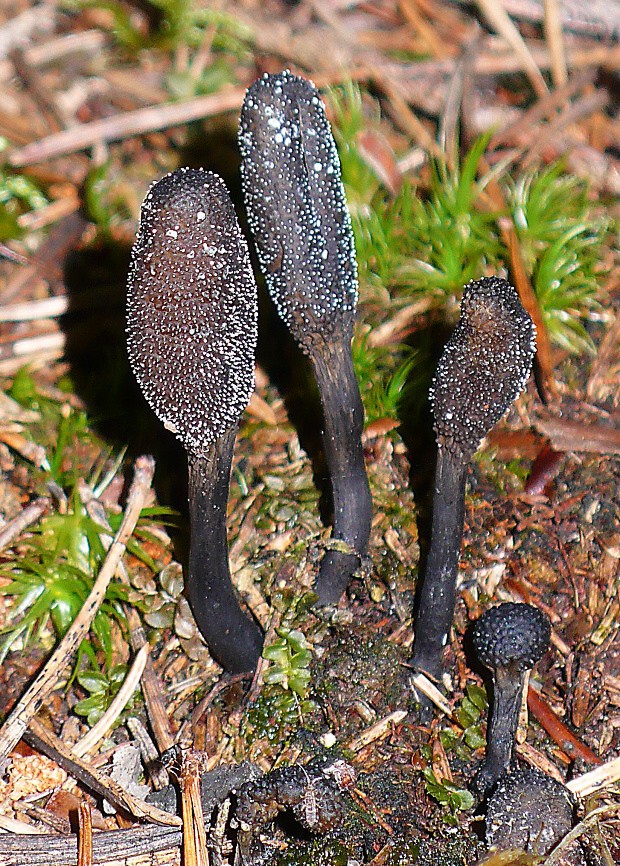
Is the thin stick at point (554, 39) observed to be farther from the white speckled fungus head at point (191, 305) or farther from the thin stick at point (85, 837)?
the thin stick at point (85, 837)

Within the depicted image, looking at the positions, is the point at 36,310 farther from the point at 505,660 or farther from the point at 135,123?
the point at 505,660

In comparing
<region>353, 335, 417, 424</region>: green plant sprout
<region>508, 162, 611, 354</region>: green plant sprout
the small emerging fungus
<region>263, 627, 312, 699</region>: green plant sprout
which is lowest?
the small emerging fungus

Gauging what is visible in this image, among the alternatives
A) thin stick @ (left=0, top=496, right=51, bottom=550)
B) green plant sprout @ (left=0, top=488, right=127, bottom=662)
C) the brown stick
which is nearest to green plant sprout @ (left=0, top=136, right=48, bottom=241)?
thin stick @ (left=0, top=496, right=51, bottom=550)

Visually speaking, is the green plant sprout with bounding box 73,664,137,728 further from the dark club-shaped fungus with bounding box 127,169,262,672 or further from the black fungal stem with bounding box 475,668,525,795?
the black fungal stem with bounding box 475,668,525,795

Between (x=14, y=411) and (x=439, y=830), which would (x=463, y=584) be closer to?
(x=439, y=830)

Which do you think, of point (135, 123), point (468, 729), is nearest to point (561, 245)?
point (468, 729)

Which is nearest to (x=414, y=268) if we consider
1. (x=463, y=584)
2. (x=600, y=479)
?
(x=600, y=479)

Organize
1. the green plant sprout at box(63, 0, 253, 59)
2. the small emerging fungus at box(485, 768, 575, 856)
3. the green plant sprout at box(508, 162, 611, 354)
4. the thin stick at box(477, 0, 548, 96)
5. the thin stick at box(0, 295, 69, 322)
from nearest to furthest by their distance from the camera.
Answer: the small emerging fungus at box(485, 768, 575, 856) → the green plant sprout at box(508, 162, 611, 354) → the thin stick at box(0, 295, 69, 322) → the thin stick at box(477, 0, 548, 96) → the green plant sprout at box(63, 0, 253, 59)

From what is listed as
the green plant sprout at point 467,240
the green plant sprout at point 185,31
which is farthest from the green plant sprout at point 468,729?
the green plant sprout at point 185,31
